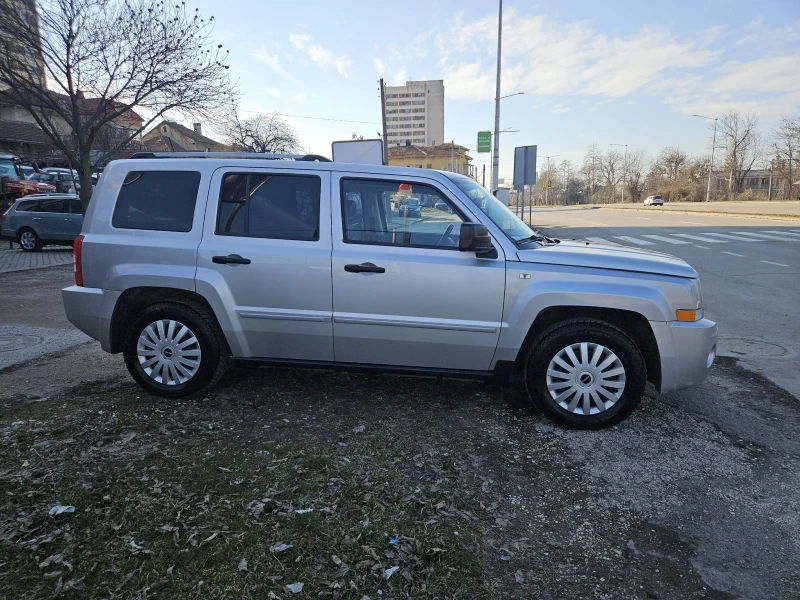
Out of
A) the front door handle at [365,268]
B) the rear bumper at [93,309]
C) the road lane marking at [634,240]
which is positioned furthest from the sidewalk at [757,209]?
the rear bumper at [93,309]

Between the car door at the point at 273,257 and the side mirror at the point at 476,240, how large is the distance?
102 centimetres

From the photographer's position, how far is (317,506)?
117 inches

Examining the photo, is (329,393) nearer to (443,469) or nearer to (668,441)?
(443,469)

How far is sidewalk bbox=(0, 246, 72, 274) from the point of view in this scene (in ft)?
44.0

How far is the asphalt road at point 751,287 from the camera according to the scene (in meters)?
6.01

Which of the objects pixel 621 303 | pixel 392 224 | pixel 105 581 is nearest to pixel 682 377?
pixel 621 303

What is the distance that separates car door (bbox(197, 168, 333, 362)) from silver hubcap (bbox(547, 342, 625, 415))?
1720 millimetres

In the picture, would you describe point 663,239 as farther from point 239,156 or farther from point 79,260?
point 79,260

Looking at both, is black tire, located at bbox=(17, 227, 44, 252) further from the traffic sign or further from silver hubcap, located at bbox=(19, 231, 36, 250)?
the traffic sign

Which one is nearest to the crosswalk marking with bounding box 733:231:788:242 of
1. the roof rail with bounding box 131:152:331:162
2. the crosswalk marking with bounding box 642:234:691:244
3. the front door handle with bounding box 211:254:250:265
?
the crosswalk marking with bounding box 642:234:691:244

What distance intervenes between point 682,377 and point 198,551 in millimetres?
3333

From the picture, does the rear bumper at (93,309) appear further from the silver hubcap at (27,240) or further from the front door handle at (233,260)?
the silver hubcap at (27,240)

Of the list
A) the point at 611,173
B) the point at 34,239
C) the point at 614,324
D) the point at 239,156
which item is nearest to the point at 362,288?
the point at 239,156

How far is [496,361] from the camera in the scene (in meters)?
4.12
